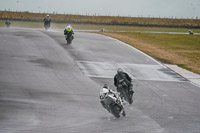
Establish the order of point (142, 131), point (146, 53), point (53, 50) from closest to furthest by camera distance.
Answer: point (142, 131) < point (53, 50) < point (146, 53)

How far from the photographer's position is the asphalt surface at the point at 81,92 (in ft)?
46.8

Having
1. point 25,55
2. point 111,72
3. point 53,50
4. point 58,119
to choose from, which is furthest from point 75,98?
point 53,50

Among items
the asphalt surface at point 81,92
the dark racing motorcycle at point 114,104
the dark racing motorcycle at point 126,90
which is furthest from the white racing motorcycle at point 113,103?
the dark racing motorcycle at point 126,90

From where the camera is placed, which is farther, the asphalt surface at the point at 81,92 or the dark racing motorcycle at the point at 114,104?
the dark racing motorcycle at the point at 114,104

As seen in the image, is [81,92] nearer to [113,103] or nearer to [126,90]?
[126,90]

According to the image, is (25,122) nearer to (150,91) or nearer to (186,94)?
(150,91)

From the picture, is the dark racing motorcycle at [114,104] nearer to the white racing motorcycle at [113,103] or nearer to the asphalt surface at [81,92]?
the white racing motorcycle at [113,103]

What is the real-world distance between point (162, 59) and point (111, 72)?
8.32 m

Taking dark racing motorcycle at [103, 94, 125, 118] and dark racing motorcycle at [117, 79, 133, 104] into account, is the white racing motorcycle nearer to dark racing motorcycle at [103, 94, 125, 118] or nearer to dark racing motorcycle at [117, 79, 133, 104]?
dark racing motorcycle at [103, 94, 125, 118]

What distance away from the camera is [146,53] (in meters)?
35.3

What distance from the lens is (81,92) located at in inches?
772

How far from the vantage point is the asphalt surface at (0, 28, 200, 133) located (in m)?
14.2

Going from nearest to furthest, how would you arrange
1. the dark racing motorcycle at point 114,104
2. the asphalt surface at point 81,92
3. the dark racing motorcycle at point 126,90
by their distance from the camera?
1. the asphalt surface at point 81,92
2. the dark racing motorcycle at point 114,104
3. the dark racing motorcycle at point 126,90

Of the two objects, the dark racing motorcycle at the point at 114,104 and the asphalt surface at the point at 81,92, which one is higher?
the dark racing motorcycle at the point at 114,104
